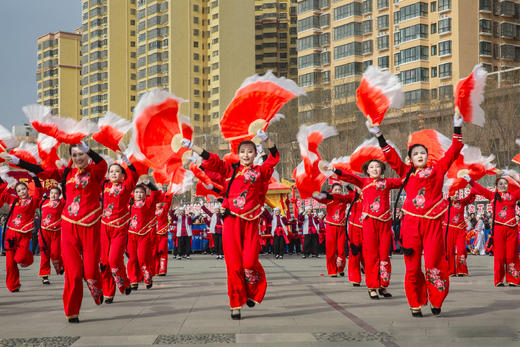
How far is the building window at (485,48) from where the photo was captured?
198ft

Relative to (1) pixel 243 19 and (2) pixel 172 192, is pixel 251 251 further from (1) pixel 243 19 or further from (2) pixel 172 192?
(1) pixel 243 19

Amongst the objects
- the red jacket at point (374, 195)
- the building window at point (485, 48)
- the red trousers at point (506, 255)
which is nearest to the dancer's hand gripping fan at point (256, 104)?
the red jacket at point (374, 195)

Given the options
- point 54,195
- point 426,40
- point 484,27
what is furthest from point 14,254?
point 484,27

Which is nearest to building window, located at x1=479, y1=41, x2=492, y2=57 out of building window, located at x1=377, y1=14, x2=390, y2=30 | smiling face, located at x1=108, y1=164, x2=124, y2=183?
building window, located at x1=377, y1=14, x2=390, y2=30

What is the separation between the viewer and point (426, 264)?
8.53m

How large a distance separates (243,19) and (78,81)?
4240 cm

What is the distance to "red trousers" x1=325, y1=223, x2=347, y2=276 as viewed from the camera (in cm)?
1473

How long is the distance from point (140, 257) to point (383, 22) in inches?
2261

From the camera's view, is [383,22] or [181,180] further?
[383,22]

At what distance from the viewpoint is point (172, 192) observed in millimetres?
13727

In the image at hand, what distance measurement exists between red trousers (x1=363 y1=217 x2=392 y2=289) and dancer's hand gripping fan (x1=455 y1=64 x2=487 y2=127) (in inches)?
93.6

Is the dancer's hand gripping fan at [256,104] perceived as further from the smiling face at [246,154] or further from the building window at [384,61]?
the building window at [384,61]

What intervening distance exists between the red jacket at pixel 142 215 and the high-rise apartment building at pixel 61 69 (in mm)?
117256

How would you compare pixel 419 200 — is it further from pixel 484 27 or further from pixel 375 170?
pixel 484 27
